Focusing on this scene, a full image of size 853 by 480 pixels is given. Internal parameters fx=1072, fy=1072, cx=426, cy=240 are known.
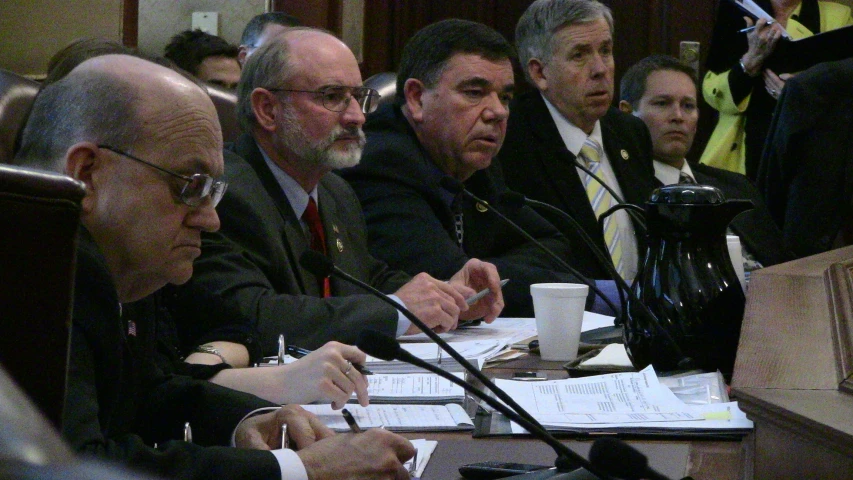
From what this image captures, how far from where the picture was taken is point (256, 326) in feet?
6.27

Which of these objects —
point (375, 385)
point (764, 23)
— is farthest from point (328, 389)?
point (764, 23)

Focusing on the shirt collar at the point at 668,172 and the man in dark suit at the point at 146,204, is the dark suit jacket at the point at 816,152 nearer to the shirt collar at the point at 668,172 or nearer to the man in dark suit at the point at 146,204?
the shirt collar at the point at 668,172

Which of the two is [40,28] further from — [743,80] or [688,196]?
[743,80]

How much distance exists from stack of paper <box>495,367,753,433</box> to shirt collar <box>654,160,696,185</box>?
2319 mm

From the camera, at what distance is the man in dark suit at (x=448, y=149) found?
2.72 metres

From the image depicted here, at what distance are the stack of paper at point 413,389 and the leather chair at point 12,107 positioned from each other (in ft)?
2.33

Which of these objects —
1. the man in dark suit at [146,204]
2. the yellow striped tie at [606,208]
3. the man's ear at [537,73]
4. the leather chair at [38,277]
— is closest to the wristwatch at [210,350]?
the man in dark suit at [146,204]

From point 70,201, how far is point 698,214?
3.78 ft

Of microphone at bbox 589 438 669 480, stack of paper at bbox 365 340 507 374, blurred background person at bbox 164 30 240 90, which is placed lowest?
stack of paper at bbox 365 340 507 374

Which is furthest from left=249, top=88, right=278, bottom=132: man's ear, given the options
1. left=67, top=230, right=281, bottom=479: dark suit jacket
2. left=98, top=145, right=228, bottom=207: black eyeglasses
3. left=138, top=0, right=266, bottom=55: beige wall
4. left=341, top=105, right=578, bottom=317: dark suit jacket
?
left=138, top=0, right=266, bottom=55: beige wall

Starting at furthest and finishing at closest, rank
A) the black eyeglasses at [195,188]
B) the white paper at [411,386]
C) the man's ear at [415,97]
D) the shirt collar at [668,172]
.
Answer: the shirt collar at [668,172], the man's ear at [415,97], the white paper at [411,386], the black eyeglasses at [195,188]

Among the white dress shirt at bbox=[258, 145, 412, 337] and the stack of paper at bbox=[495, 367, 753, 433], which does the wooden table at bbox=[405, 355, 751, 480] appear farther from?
the white dress shirt at bbox=[258, 145, 412, 337]

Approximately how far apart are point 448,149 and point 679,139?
1.27 meters

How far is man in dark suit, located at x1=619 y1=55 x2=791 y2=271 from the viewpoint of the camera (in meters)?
3.42
